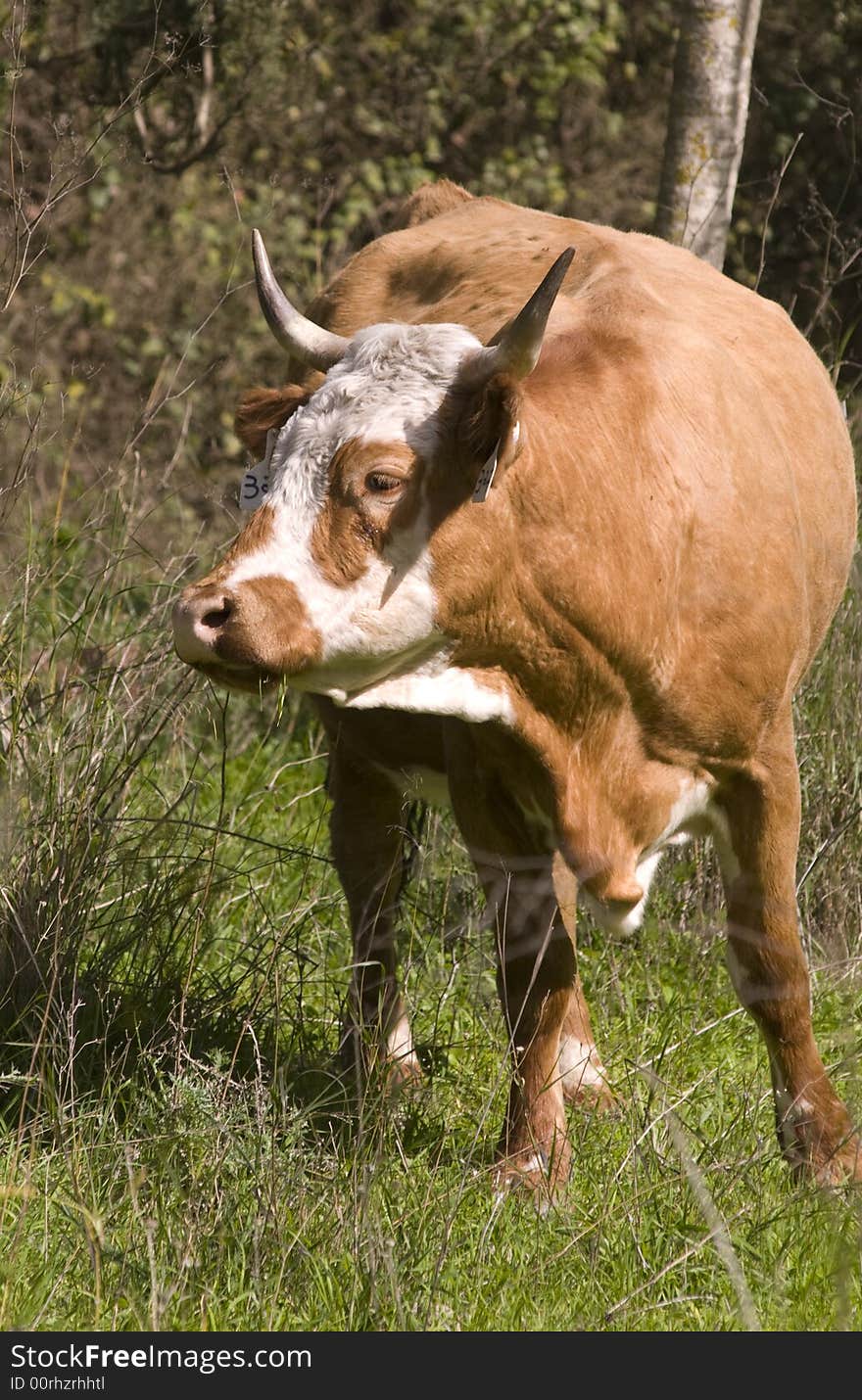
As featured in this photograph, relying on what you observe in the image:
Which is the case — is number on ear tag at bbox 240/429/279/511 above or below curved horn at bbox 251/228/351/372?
below

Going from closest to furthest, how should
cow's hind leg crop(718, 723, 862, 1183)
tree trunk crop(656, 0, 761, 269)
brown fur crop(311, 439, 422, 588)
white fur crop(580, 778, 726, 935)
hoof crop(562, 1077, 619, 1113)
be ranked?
brown fur crop(311, 439, 422, 588)
white fur crop(580, 778, 726, 935)
cow's hind leg crop(718, 723, 862, 1183)
hoof crop(562, 1077, 619, 1113)
tree trunk crop(656, 0, 761, 269)

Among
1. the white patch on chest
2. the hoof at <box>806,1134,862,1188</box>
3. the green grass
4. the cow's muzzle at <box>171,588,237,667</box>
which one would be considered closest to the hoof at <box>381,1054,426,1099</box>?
the green grass

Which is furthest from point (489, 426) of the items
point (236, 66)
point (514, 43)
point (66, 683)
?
point (514, 43)

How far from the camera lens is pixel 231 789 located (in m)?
6.20

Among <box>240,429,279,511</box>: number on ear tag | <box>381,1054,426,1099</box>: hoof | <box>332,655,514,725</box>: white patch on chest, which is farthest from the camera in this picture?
<box>381,1054,426,1099</box>: hoof

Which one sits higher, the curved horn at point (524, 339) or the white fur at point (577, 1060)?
the curved horn at point (524, 339)

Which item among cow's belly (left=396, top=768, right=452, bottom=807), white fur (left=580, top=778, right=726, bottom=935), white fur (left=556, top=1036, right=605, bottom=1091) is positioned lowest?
white fur (left=556, top=1036, right=605, bottom=1091)

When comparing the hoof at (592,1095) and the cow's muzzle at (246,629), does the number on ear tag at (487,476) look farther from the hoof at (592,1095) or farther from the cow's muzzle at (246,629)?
the hoof at (592,1095)

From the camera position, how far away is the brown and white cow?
3.32 metres

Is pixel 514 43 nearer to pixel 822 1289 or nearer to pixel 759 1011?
pixel 759 1011

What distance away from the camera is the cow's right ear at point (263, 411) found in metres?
3.78

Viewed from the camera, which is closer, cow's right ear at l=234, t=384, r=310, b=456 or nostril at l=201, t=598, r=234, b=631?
nostril at l=201, t=598, r=234, b=631

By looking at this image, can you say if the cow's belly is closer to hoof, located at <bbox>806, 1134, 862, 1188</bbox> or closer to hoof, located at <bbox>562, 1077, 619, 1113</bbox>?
hoof, located at <bbox>562, 1077, 619, 1113</bbox>

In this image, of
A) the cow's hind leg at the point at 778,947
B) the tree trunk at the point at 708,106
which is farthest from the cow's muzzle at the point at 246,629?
the tree trunk at the point at 708,106
